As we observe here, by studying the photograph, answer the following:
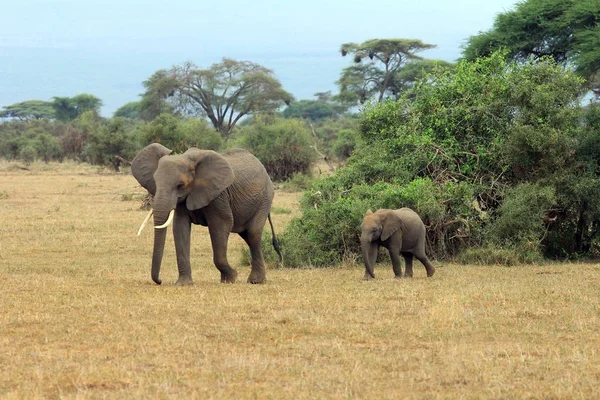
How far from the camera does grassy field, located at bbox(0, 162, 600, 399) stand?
7.34m

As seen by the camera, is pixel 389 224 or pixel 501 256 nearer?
pixel 389 224

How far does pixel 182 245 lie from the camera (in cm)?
1280

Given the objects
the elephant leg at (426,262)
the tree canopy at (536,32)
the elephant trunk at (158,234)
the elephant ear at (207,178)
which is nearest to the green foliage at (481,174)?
the elephant leg at (426,262)

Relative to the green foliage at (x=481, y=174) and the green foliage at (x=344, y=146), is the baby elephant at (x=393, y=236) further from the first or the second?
the green foliage at (x=344, y=146)

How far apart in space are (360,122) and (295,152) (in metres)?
23.2

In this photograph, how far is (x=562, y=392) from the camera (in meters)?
7.11

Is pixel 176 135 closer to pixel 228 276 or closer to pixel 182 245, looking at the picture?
pixel 228 276

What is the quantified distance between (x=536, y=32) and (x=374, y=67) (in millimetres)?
33210

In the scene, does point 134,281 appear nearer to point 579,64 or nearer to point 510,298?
point 510,298

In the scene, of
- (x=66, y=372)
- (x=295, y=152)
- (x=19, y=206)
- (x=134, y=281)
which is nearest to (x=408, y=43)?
(x=295, y=152)

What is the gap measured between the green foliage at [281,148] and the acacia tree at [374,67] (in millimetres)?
13612

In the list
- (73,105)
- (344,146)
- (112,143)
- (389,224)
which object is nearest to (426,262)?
(389,224)

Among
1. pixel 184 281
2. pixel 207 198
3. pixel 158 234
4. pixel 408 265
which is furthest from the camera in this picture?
pixel 408 265

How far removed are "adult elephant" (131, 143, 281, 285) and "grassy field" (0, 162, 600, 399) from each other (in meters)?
0.47
